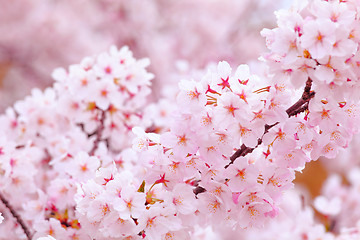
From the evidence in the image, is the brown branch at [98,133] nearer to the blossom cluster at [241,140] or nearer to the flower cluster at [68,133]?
the flower cluster at [68,133]

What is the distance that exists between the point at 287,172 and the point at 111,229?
415 mm

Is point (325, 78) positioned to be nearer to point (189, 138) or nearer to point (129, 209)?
point (189, 138)

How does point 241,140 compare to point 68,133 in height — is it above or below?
below

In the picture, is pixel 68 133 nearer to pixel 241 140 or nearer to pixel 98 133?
pixel 98 133

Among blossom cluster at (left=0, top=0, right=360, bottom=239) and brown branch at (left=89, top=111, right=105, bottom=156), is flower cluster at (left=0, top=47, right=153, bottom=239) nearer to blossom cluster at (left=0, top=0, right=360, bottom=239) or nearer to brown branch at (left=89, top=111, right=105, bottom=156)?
brown branch at (left=89, top=111, right=105, bottom=156)

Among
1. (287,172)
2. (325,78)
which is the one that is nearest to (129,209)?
(287,172)

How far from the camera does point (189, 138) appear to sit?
3.43ft

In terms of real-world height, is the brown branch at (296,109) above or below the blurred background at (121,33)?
below

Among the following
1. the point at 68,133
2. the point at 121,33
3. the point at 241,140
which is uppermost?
the point at 121,33

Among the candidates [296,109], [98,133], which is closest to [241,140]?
[296,109]

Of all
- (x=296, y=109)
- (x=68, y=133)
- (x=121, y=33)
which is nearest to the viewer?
(x=296, y=109)

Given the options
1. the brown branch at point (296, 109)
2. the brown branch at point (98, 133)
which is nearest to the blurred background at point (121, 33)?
the brown branch at point (98, 133)

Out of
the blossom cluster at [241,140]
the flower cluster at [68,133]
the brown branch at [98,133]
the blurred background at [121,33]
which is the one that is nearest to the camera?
the blossom cluster at [241,140]

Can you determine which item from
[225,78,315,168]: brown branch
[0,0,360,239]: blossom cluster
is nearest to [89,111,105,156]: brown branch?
[0,0,360,239]: blossom cluster
